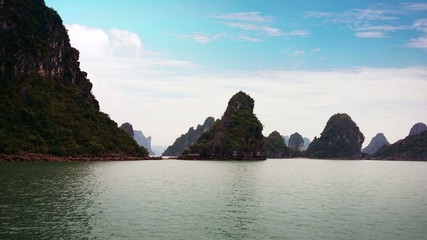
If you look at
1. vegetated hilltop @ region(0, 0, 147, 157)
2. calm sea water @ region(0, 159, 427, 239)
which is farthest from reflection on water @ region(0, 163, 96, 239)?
vegetated hilltop @ region(0, 0, 147, 157)

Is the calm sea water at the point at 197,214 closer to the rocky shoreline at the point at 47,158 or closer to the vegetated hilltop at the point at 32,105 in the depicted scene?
the rocky shoreline at the point at 47,158

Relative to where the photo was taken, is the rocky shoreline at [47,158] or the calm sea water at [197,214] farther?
the rocky shoreline at [47,158]

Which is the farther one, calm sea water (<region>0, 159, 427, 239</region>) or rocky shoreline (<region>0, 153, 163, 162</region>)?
rocky shoreline (<region>0, 153, 163, 162</region>)

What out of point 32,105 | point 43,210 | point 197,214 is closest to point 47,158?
point 32,105

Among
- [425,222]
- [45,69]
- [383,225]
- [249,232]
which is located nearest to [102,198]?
[249,232]

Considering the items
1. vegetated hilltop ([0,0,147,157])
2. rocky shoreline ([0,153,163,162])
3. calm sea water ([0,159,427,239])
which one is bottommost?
calm sea water ([0,159,427,239])

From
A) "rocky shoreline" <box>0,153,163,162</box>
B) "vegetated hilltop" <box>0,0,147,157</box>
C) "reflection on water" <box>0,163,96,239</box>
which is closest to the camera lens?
"reflection on water" <box>0,163,96,239</box>

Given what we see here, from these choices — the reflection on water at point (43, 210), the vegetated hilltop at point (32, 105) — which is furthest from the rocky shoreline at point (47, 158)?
the reflection on water at point (43, 210)

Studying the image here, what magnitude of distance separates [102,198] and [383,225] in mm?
39524

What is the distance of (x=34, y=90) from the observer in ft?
583

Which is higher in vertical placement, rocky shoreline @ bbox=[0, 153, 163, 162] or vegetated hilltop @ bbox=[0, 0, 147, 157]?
vegetated hilltop @ bbox=[0, 0, 147, 157]

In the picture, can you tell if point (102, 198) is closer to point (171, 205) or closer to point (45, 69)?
point (171, 205)

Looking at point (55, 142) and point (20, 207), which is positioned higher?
point (55, 142)

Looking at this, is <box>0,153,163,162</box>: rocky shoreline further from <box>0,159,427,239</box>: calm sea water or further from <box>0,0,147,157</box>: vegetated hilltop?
<box>0,159,427,239</box>: calm sea water
